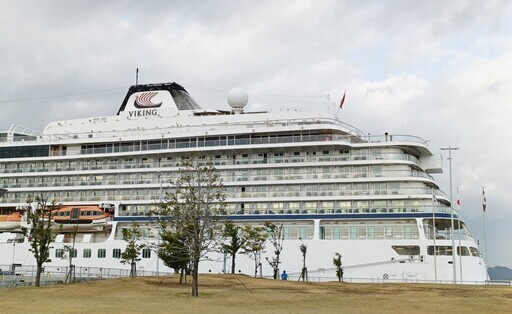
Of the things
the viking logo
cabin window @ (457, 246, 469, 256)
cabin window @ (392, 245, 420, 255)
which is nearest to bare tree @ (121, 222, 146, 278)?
the viking logo

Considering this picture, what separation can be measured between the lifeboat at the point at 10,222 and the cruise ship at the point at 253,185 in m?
0.12

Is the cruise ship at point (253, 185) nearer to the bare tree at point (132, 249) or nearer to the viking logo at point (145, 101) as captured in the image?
the viking logo at point (145, 101)

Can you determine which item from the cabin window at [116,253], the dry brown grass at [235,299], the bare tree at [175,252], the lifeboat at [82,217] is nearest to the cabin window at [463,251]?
the dry brown grass at [235,299]

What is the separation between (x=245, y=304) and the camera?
2959 cm

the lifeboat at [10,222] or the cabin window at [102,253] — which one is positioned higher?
the lifeboat at [10,222]

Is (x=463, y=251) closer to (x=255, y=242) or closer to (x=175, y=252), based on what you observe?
(x=255, y=242)

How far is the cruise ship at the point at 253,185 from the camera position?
55.8m

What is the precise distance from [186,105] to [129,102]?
794 centimetres

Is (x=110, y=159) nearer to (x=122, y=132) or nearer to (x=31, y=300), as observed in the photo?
(x=122, y=132)

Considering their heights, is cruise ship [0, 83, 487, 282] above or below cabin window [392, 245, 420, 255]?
above

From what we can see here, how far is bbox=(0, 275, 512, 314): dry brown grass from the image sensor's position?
Answer: 1048 inches

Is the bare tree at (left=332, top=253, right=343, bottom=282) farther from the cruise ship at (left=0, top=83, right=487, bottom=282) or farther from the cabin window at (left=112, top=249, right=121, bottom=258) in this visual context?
the cabin window at (left=112, top=249, right=121, bottom=258)

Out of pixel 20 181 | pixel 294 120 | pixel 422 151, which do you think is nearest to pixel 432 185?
pixel 422 151

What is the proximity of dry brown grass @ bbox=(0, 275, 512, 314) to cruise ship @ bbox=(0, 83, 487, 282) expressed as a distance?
15.3m
